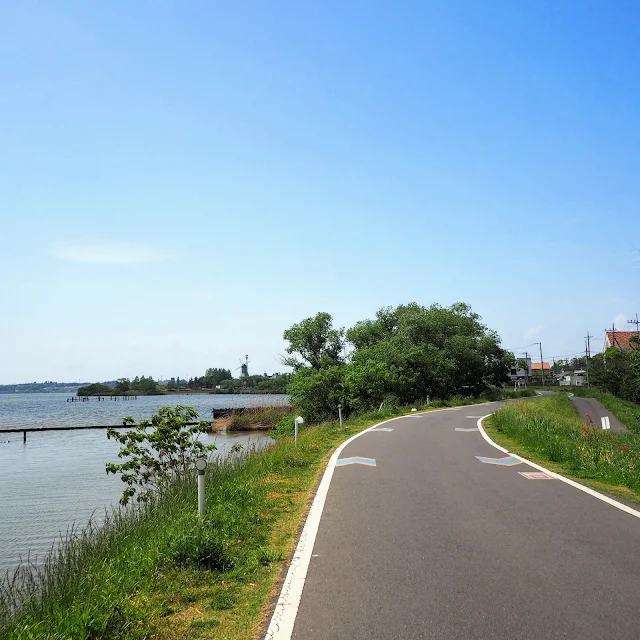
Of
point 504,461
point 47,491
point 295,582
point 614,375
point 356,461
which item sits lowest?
point 47,491

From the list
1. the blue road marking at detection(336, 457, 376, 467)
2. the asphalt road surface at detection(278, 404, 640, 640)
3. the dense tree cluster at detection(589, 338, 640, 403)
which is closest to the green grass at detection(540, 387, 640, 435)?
the dense tree cluster at detection(589, 338, 640, 403)

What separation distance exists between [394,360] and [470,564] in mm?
42800

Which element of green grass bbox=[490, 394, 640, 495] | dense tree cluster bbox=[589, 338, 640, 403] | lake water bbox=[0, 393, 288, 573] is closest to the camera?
green grass bbox=[490, 394, 640, 495]

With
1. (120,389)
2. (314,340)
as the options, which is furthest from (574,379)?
(120,389)

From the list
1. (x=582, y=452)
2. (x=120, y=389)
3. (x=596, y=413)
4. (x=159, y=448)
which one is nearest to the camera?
(x=582, y=452)

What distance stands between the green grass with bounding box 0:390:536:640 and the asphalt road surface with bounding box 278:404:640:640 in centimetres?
52

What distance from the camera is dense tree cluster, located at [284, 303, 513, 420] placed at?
3766cm

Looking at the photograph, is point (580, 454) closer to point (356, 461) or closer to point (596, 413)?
point (356, 461)

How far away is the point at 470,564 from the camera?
606 centimetres

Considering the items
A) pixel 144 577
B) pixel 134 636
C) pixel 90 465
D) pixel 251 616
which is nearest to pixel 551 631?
pixel 251 616

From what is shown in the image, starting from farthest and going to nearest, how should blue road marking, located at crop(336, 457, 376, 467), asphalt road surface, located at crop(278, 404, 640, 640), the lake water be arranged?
the lake water
blue road marking, located at crop(336, 457, 376, 467)
asphalt road surface, located at crop(278, 404, 640, 640)

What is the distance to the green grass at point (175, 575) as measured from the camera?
4.64 metres

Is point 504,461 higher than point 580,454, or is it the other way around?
point 580,454

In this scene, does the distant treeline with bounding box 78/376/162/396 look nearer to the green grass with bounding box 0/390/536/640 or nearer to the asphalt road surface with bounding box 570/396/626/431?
the asphalt road surface with bounding box 570/396/626/431
